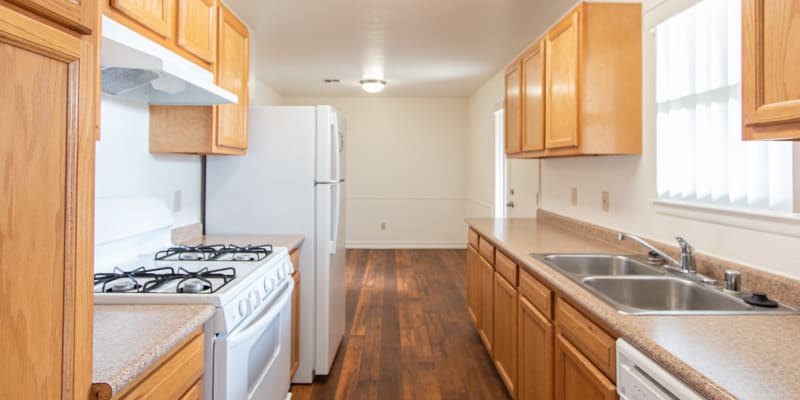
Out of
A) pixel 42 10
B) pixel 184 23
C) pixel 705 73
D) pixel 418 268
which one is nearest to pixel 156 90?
pixel 184 23

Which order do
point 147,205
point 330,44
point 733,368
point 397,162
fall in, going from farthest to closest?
1. point 397,162
2. point 330,44
3. point 147,205
4. point 733,368

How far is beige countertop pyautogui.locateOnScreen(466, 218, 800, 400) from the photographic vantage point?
88 cm

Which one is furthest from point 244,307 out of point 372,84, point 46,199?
point 372,84

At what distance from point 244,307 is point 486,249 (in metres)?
1.78

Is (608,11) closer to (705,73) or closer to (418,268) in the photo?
(705,73)

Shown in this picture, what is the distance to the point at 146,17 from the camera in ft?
5.40

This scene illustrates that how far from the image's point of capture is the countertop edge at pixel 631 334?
889 mm

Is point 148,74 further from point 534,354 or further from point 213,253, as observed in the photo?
point 534,354

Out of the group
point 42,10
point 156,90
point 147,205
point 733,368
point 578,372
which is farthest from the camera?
point 147,205

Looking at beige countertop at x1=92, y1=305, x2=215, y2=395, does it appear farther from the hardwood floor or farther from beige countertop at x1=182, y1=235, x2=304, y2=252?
the hardwood floor

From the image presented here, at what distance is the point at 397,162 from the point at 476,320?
4289 millimetres

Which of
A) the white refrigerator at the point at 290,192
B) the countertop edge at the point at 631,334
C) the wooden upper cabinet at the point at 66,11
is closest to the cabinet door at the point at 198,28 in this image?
the white refrigerator at the point at 290,192

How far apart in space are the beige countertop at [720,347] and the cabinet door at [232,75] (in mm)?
1746

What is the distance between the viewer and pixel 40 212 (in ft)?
2.27
